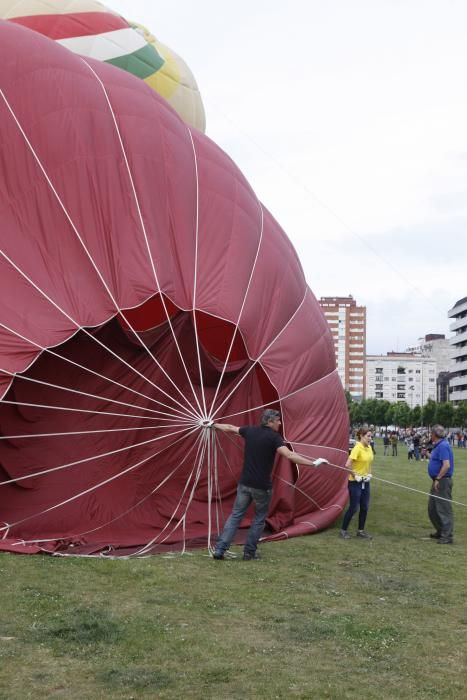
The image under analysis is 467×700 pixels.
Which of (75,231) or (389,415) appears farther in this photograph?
(389,415)

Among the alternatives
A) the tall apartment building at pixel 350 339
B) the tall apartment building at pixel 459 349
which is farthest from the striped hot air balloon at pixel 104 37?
the tall apartment building at pixel 350 339

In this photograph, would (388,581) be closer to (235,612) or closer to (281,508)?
(235,612)

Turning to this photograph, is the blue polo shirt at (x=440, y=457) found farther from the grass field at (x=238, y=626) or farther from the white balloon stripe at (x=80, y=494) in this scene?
the white balloon stripe at (x=80, y=494)

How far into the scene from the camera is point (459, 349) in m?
101

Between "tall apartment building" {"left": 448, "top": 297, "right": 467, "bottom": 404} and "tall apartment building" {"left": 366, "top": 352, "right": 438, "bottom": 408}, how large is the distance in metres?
42.2

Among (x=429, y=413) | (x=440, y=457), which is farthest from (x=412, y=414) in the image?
(x=440, y=457)

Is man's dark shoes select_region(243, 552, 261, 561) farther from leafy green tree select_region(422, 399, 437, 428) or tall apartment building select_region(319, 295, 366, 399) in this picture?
tall apartment building select_region(319, 295, 366, 399)

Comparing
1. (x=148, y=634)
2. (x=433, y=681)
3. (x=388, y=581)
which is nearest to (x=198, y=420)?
(x=388, y=581)

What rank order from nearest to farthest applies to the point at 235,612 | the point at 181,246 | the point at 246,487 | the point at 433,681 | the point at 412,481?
the point at 433,681 < the point at 235,612 < the point at 246,487 < the point at 181,246 < the point at 412,481

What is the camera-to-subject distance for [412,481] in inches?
703

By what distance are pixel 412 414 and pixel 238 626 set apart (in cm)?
7620

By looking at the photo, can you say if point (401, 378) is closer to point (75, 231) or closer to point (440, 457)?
point (440, 457)

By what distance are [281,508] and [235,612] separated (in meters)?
3.37

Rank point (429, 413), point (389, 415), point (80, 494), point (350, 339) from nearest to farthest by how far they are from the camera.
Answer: point (80, 494) → point (429, 413) → point (389, 415) → point (350, 339)
